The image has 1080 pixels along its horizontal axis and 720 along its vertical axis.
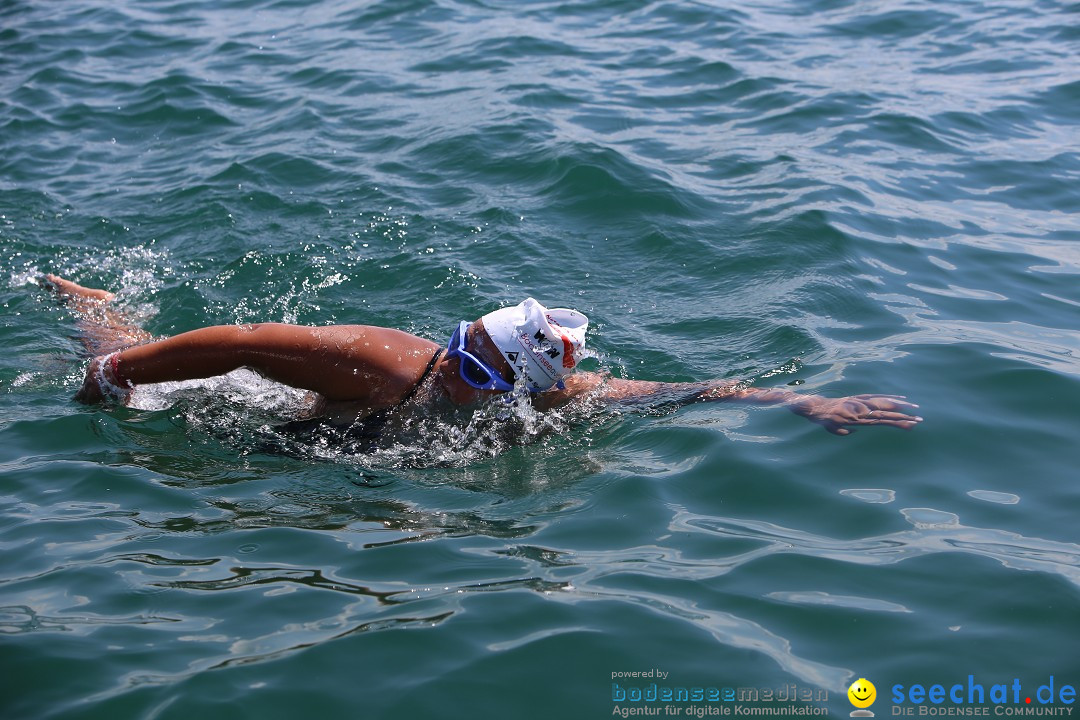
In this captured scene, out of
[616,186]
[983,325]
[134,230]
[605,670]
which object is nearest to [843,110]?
[616,186]

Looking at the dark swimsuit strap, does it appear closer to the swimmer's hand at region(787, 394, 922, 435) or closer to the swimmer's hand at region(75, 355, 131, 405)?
the swimmer's hand at region(75, 355, 131, 405)

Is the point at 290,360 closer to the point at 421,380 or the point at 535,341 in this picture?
the point at 421,380

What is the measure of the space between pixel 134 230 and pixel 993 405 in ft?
22.9

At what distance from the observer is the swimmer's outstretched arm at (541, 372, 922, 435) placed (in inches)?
226

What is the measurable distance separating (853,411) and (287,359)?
3.07 meters

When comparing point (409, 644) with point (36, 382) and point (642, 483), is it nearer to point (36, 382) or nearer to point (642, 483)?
point (642, 483)

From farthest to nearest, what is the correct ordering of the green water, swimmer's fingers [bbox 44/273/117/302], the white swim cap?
swimmer's fingers [bbox 44/273/117/302], the white swim cap, the green water

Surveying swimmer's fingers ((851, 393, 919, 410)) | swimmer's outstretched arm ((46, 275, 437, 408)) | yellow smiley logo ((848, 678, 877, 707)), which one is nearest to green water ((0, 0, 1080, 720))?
yellow smiley logo ((848, 678, 877, 707))

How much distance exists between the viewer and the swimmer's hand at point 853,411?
5.72 metres

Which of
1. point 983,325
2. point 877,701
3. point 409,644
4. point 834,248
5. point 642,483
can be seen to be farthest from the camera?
point 834,248

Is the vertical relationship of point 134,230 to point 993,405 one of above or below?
above

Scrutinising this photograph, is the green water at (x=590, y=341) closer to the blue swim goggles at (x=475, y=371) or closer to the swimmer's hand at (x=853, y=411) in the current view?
the swimmer's hand at (x=853, y=411)

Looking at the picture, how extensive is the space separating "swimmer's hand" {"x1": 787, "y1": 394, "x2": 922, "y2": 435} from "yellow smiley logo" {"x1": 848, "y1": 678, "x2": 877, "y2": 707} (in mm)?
2030

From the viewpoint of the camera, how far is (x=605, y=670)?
3.89 metres
